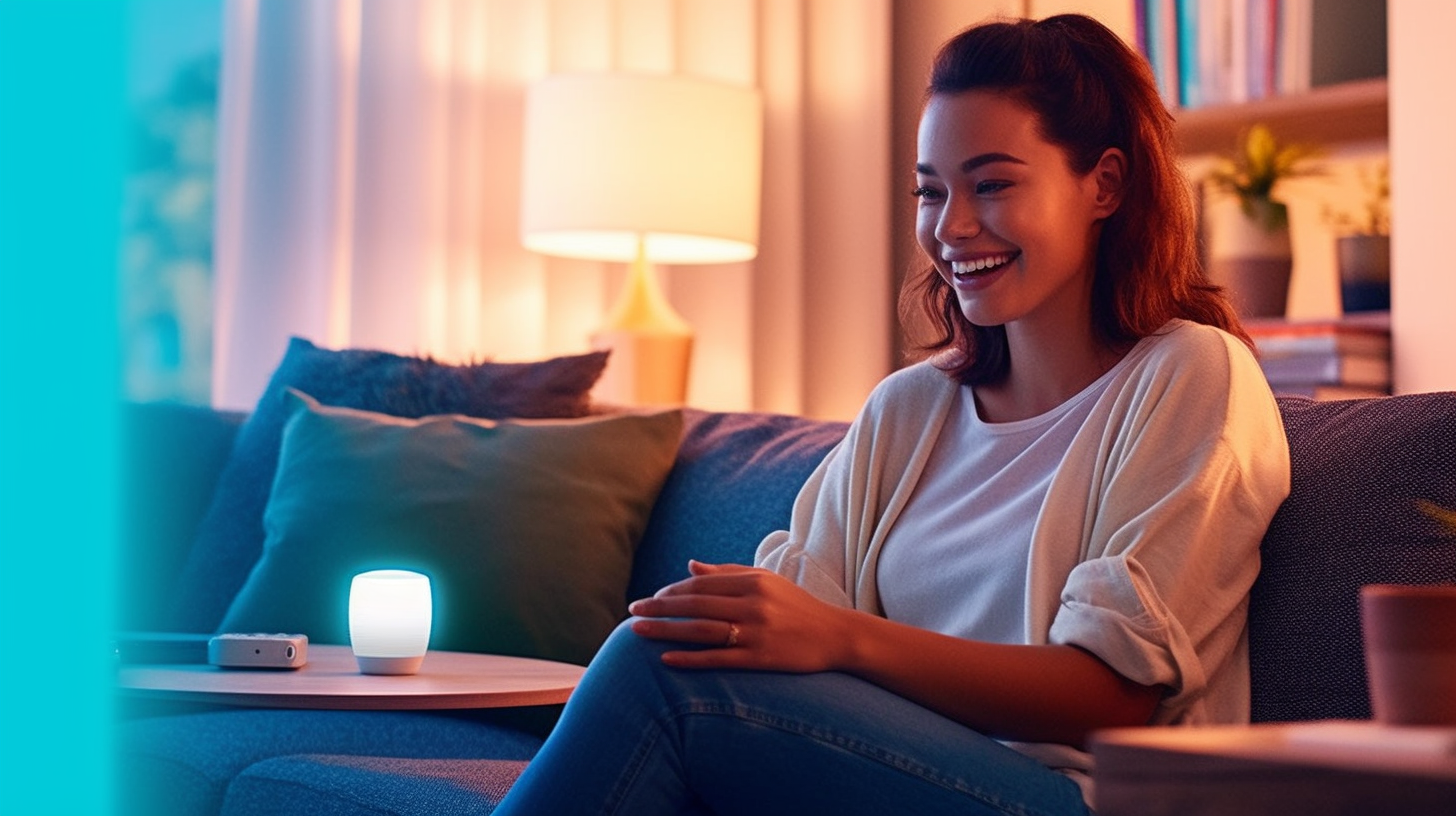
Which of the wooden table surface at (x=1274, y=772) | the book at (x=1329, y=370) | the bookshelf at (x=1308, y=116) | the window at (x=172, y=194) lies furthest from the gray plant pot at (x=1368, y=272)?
the wooden table surface at (x=1274, y=772)

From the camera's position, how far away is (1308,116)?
116 inches

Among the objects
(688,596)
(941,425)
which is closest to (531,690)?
(688,596)

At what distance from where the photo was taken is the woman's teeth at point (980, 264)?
152cm

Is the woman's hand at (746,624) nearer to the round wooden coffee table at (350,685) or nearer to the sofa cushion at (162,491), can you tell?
the round wooden coffee table at (350,685)

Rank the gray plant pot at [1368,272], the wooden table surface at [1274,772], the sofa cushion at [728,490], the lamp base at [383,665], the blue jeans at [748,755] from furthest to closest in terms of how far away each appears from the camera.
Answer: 1. the gray plant pot at [1368,272]
2. the sofa cushion at [728,490]
3. the lamp base at [383,665]
4. the blue jeans at [748,755]
5. the wooden table surface at [1274,772]

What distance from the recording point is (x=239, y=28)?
3096 millimetres

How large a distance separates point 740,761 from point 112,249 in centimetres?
68

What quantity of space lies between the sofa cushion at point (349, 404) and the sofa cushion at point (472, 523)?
0.08 metres

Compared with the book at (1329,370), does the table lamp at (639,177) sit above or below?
above

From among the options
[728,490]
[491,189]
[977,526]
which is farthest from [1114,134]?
[491,189]

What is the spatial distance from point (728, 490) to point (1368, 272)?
1.32m

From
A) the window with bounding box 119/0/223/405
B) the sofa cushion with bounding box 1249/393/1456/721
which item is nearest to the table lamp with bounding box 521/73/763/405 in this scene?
the window with bounding box 119/0/223/405
